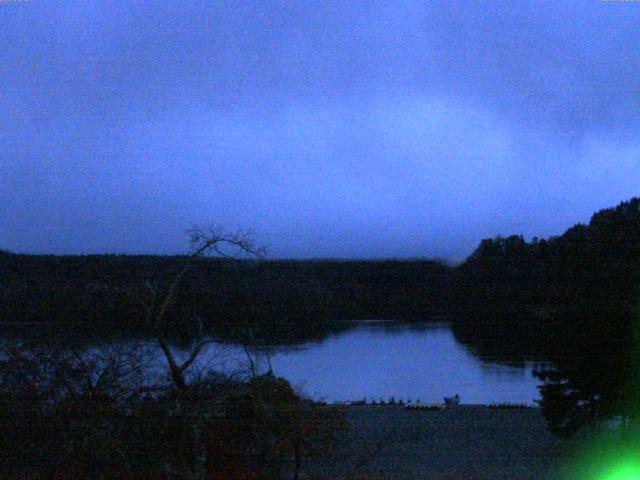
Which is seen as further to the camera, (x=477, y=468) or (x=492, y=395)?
(x=492, y=395)

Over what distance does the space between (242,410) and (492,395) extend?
1.90 metres

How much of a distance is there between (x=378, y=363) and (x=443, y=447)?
0.85 meters

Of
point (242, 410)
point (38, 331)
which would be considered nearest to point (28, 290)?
point (38, 331)

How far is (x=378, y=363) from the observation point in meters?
4.61

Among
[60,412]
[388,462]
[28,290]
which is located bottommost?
[388,462]

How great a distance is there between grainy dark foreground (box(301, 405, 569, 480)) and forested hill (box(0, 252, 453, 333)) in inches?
36.8

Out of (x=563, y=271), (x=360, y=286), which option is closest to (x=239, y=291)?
(x=360, y=286)

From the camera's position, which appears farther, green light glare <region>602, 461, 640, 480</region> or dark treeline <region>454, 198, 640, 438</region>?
dark treeline <region>454, 198, 640, 438</region>

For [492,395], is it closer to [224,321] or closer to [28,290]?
[224,321]

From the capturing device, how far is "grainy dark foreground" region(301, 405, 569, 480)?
14.0ft

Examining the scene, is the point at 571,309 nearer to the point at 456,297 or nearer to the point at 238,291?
the point at 456,297

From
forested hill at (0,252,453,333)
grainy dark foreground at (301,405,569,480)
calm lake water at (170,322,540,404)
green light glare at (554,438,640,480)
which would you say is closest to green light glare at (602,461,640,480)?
green light glare at (554,438,640,480)

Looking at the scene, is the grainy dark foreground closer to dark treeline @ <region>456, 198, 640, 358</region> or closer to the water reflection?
the water reflection

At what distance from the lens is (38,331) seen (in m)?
4.75
